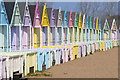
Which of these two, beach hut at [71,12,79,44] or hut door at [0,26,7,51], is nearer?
hut door at [0,26,7,51]

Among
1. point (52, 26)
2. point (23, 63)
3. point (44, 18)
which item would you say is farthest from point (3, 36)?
point (52, 26)

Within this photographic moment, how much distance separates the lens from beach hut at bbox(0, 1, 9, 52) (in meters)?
19.2

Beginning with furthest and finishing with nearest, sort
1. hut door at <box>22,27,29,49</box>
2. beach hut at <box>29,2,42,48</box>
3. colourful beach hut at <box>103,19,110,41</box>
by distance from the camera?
colourful beach hut at <box>103,19,110,41</box> < beach hut at <box>29,2,42,48</box> < hut door at <box>22,27,29,49</box>

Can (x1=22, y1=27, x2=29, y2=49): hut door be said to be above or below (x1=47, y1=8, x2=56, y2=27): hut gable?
below

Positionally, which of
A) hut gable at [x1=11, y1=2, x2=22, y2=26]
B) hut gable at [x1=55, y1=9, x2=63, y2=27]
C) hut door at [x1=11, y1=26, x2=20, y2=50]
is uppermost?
hut gable at [x1=55, y1=9, x2=63, y2=27]

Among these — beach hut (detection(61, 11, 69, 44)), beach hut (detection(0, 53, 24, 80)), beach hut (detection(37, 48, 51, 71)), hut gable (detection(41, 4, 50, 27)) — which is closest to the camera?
beach hut (detection(0, 53, 24, 80))

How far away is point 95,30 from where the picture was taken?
43781mm

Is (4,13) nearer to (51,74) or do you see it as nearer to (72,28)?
(51,74)

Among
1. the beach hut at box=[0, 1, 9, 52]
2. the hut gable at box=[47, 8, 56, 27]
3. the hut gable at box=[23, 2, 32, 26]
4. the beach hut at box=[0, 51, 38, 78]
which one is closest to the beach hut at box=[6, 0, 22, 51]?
the beach hut at box=[0, 1, 9, 52]

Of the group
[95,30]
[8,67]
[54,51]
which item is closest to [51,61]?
[54,51]

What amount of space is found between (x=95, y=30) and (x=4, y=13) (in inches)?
1013

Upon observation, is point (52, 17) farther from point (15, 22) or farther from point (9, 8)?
point (9, 8)

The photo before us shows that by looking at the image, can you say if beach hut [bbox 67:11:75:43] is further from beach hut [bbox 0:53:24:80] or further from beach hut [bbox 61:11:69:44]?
beach hut [bbox 0:53:24:80]

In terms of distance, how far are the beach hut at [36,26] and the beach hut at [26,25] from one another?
502mm
